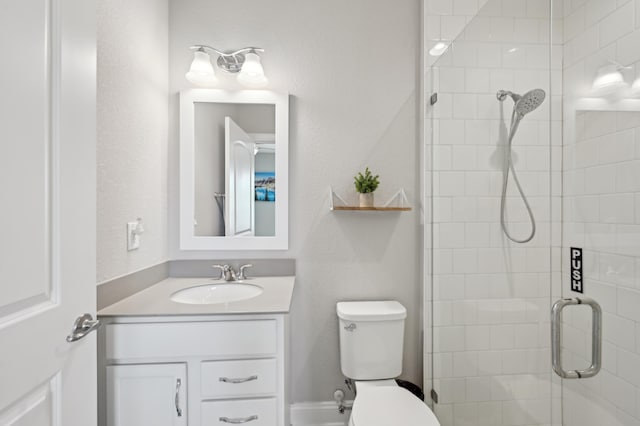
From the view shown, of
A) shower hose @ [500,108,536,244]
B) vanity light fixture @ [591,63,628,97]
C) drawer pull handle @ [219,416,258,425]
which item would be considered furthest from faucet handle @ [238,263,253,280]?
vanity light fixture @ [591,63,628,97]

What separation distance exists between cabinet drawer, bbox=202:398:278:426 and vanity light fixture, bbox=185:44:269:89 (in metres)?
1.57

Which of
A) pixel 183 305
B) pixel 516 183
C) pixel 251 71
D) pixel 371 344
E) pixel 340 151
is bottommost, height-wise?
pixel 371 344

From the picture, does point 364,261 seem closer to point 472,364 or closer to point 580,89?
point 472,364

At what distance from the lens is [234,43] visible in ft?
6.05

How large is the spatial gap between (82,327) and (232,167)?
1.13m

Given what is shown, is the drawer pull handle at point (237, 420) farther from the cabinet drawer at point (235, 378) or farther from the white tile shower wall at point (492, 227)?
the white tile shower wall at point (492, 227)

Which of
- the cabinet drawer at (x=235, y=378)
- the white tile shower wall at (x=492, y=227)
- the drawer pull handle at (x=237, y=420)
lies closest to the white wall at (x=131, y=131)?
the cabinet drawer at (x=235, y=378)

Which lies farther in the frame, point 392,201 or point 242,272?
point 392,201

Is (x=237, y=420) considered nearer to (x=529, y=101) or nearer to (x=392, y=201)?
(x=392, y=201)

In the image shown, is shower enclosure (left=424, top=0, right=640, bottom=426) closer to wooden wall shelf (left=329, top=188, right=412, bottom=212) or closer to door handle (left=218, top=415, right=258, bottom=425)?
wooden wall shelf (left=329, top=188, right=412, bottom=212)

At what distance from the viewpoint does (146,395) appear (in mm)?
1198

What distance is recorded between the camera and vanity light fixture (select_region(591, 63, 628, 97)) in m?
1.00

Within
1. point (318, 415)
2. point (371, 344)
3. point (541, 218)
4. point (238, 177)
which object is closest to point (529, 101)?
point (541, 218)

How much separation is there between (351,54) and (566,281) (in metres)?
1.56
